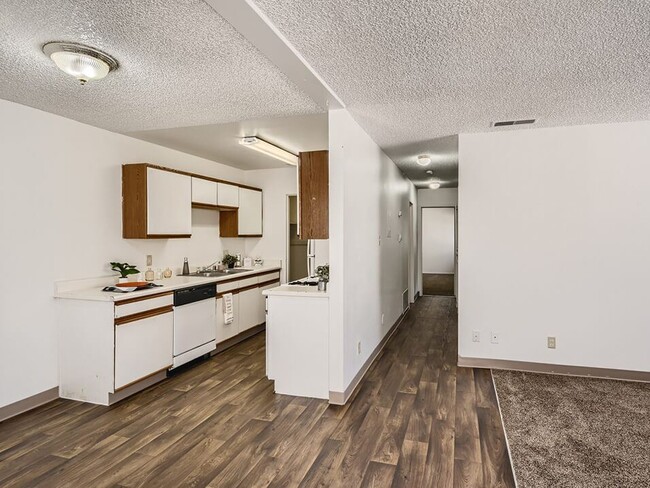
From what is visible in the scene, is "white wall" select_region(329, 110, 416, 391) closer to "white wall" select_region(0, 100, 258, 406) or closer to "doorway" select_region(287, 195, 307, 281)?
"doorway" select_region(287, 195, 307, 281)

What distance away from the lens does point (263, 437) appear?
8.98 ft

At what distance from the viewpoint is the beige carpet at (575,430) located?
2271mm

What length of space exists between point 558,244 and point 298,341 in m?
2.72

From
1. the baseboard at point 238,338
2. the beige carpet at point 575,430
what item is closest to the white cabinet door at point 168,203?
the baseboard at point 238,338

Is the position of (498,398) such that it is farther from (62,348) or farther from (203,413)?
(62,348)

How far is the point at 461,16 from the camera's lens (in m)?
1.87

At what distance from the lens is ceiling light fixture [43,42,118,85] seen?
2.18m

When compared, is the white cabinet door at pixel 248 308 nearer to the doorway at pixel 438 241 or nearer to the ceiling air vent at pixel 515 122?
the ceiling air vent at pixel 515 122

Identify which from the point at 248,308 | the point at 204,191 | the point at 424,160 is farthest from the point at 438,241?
the point at 204,191

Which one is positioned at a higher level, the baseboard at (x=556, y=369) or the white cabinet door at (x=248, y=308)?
the white cabinet door at (x=248, y=308)

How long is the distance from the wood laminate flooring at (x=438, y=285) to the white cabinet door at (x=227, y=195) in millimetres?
5383

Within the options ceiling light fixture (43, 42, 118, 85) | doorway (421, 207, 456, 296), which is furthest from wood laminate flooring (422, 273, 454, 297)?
ceiling light fixture (43, 42, 118, 85)

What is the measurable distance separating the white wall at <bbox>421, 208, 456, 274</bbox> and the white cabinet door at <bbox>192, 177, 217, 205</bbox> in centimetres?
910

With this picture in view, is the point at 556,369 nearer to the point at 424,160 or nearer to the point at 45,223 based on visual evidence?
the point at 424,160
